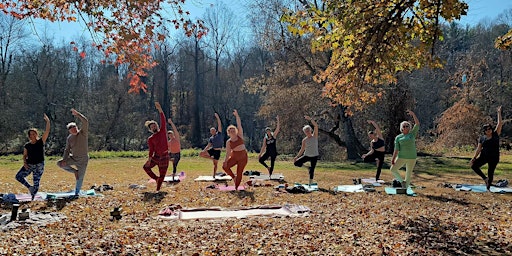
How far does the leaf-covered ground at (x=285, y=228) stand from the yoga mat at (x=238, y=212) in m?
0.34

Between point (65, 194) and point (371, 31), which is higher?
point (371, 31)

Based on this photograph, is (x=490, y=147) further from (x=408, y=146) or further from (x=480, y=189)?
(x=408, y=146)

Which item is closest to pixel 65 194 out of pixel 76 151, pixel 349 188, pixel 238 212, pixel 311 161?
pixel 76 151

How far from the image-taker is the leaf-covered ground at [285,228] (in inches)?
228

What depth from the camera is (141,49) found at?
22.7 feet

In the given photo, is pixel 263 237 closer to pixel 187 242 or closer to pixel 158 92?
pixel 187 242

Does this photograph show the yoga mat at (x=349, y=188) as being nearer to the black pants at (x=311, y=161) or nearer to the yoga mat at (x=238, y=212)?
the black pants at (x=311, y=161)

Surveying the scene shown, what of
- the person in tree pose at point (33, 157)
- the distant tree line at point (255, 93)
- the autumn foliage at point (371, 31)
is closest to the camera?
the autumn foliage at point (371, 31)

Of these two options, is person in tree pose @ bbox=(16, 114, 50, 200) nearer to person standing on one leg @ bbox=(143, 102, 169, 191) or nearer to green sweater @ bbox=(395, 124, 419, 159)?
person standing on one leg @ bbox=(143, 102, 169, 191)

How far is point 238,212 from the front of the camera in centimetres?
854

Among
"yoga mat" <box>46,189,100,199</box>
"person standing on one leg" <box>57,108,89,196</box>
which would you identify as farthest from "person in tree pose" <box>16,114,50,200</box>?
"person standing on one leg" <box>57,108,89,196</box>

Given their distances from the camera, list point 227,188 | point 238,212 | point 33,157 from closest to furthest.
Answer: point 238,212, point 33,157, point 227,188

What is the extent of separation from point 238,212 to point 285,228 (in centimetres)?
182

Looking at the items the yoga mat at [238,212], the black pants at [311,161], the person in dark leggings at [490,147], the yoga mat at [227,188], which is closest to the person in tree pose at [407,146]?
the person in dark leggings at [490,147]
